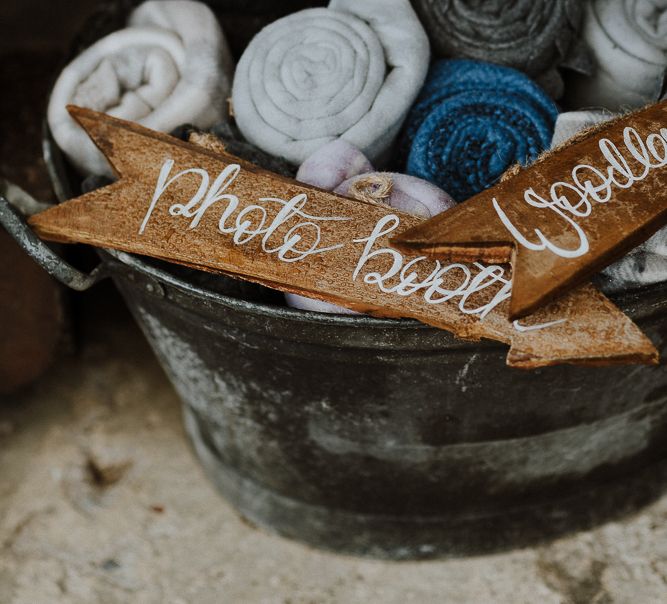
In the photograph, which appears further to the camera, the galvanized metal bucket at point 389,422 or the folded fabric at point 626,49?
the folded fabric at point 626,49

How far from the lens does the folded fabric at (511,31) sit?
111cm

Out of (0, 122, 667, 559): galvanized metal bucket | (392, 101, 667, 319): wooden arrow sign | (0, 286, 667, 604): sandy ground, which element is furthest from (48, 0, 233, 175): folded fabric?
(0, 286, 667, 604): sandy ground

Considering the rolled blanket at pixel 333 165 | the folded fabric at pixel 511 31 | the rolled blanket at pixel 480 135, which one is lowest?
the rolled blanket at pixel 333 165

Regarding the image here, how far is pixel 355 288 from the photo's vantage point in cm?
84

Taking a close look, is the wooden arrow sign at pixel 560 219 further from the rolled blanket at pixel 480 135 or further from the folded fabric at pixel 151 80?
the folded fabric at pixel 151 80

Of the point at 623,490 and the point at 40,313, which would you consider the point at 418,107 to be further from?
the point at 40,313

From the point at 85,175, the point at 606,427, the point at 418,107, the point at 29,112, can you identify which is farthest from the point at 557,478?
the point at 29,112

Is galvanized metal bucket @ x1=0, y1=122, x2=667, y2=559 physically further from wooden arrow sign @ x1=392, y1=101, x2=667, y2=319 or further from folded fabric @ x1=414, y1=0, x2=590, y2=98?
folded fabric @ x1=414, y1=0, x2=590, y2=98

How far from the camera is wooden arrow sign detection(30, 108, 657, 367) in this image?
0.80m

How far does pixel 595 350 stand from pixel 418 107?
1.56ft

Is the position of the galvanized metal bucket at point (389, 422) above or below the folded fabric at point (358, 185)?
below

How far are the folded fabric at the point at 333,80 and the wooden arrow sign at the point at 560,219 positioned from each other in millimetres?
280

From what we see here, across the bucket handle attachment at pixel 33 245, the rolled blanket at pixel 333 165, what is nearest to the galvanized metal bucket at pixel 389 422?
the bucket handle attachment at pixel 33 245

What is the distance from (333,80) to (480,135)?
0.22m
